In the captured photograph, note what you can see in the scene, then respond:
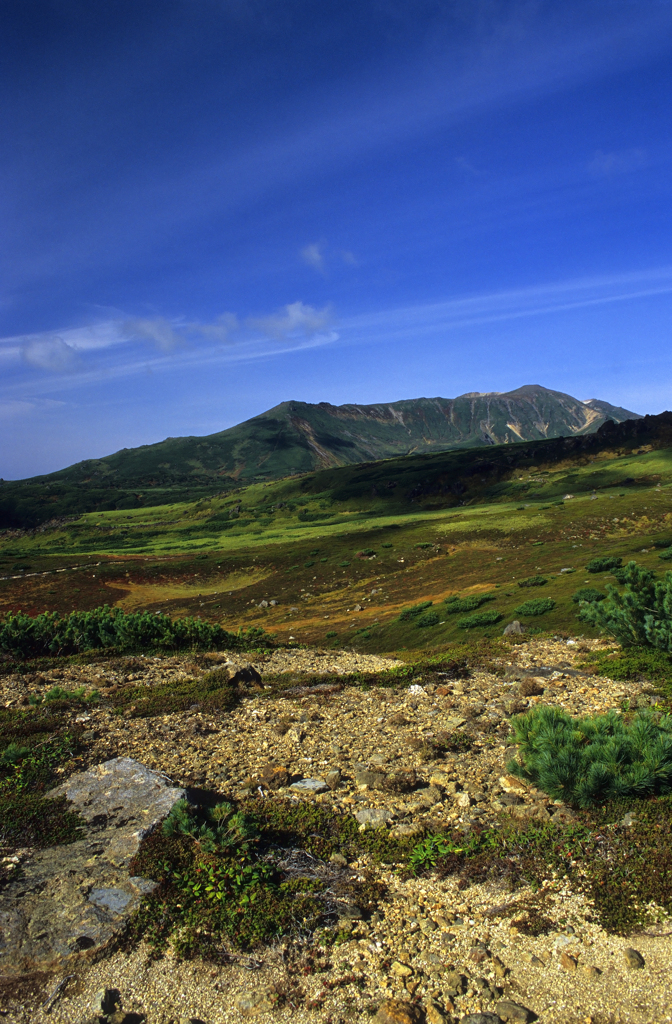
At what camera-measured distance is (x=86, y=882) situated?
6.70m

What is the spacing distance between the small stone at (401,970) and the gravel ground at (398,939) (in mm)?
11

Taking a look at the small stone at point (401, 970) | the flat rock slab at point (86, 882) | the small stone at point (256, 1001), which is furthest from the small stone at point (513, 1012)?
the flat rock slab at point (86, 882)

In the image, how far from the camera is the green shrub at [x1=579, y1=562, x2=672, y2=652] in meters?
15.3

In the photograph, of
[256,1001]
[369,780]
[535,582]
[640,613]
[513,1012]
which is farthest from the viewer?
[535,582]

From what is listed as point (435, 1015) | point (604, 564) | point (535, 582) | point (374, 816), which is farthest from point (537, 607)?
point (435, 1015)

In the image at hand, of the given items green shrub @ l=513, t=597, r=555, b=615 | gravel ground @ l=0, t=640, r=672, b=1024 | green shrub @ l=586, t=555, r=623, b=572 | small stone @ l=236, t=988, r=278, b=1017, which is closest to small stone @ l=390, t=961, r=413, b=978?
gravel ground @ l=0, t=640, r=672, b=1024

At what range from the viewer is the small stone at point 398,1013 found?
5.15 meters

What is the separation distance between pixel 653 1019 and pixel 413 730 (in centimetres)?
708

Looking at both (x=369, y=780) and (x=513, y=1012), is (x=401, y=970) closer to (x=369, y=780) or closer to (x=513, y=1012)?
(x=513, y=1012)

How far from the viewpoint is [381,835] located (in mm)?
8188

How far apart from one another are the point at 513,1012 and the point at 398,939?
4.83ft

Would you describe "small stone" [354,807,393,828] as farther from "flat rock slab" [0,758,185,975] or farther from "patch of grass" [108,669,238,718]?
"patch of grass" [108,669,238,718]

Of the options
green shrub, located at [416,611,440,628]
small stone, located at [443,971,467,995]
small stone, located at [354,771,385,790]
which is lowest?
green shrub, located at [416,611,440,628]

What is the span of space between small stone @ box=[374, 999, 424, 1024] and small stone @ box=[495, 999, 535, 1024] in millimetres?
790
